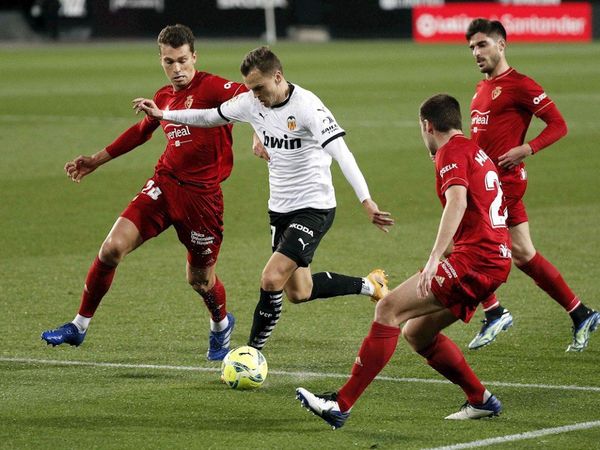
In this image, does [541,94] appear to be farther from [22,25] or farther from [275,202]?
[22,25]

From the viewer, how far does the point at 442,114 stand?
6676mm

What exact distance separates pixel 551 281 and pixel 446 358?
231 cm

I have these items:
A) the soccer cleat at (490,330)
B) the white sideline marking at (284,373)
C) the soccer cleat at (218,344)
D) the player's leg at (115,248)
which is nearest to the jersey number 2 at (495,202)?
the white sideline marking at (284,373)

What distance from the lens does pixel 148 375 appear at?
7.91 metres

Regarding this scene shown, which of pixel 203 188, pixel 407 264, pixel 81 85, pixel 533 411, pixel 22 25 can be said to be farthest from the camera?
pixel 22 25

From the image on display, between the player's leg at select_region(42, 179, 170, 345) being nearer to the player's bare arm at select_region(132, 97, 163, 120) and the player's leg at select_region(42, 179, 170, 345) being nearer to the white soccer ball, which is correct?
the player's bare arm at select_region(132, 97, 163, 120)

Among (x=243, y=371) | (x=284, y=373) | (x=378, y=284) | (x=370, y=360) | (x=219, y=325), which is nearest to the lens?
(x=370, y=360)

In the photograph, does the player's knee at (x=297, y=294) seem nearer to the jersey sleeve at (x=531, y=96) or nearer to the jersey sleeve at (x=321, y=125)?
the jersey sleeve at (x=321, y=125)

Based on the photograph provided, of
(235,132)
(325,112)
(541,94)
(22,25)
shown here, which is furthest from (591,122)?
(22,25)

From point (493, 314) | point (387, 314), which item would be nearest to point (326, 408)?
point (387, 314)

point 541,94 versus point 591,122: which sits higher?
point 541,94

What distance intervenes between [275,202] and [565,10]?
37.0 m

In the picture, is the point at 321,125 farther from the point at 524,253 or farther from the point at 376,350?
the point at 524,253

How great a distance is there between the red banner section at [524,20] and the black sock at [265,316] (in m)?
35.6
